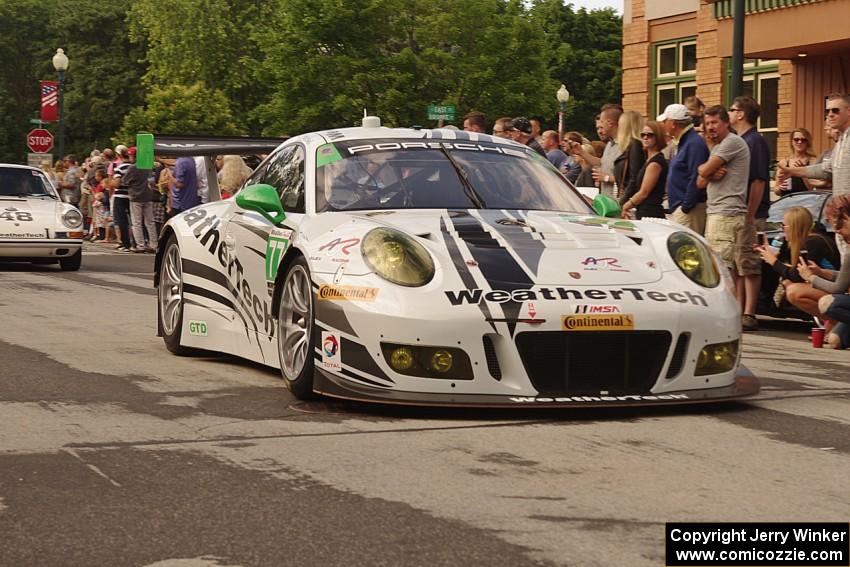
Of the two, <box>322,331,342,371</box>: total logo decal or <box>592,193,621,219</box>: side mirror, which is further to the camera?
<box>592,193,621,219</box>: side mirror

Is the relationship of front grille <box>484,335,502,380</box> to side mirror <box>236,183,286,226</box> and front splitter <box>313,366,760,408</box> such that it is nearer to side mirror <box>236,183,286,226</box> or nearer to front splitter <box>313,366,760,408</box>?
front splitter <box>313,366,760,408</box>

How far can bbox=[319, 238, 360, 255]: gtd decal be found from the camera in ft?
23.8

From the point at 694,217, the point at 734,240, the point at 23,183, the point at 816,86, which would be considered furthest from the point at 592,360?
the point at 816,86

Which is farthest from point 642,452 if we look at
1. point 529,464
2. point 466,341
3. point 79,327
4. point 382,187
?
point 79,327

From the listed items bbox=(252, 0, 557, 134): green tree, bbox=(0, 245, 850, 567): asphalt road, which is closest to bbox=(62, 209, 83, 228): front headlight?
bbox=(0, 245, 850, 567): asphalt road

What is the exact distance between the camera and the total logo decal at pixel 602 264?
7098mm

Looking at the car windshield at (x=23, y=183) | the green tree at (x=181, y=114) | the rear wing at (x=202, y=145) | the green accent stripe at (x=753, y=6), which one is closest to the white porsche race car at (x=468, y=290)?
the rear wing at (x=202, y=145)

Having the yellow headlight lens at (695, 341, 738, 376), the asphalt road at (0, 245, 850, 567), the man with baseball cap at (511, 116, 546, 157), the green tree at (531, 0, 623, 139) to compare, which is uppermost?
the green tree at (531, 0, 623, 139)

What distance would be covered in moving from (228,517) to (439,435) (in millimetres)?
1740

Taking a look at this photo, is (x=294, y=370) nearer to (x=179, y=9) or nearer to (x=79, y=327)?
(x=79, y=327)

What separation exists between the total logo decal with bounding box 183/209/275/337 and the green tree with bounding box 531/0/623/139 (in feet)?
264

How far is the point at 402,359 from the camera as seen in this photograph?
6832mm

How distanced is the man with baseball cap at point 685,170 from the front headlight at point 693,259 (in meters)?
4.99

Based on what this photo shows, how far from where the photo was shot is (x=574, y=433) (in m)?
6.44
